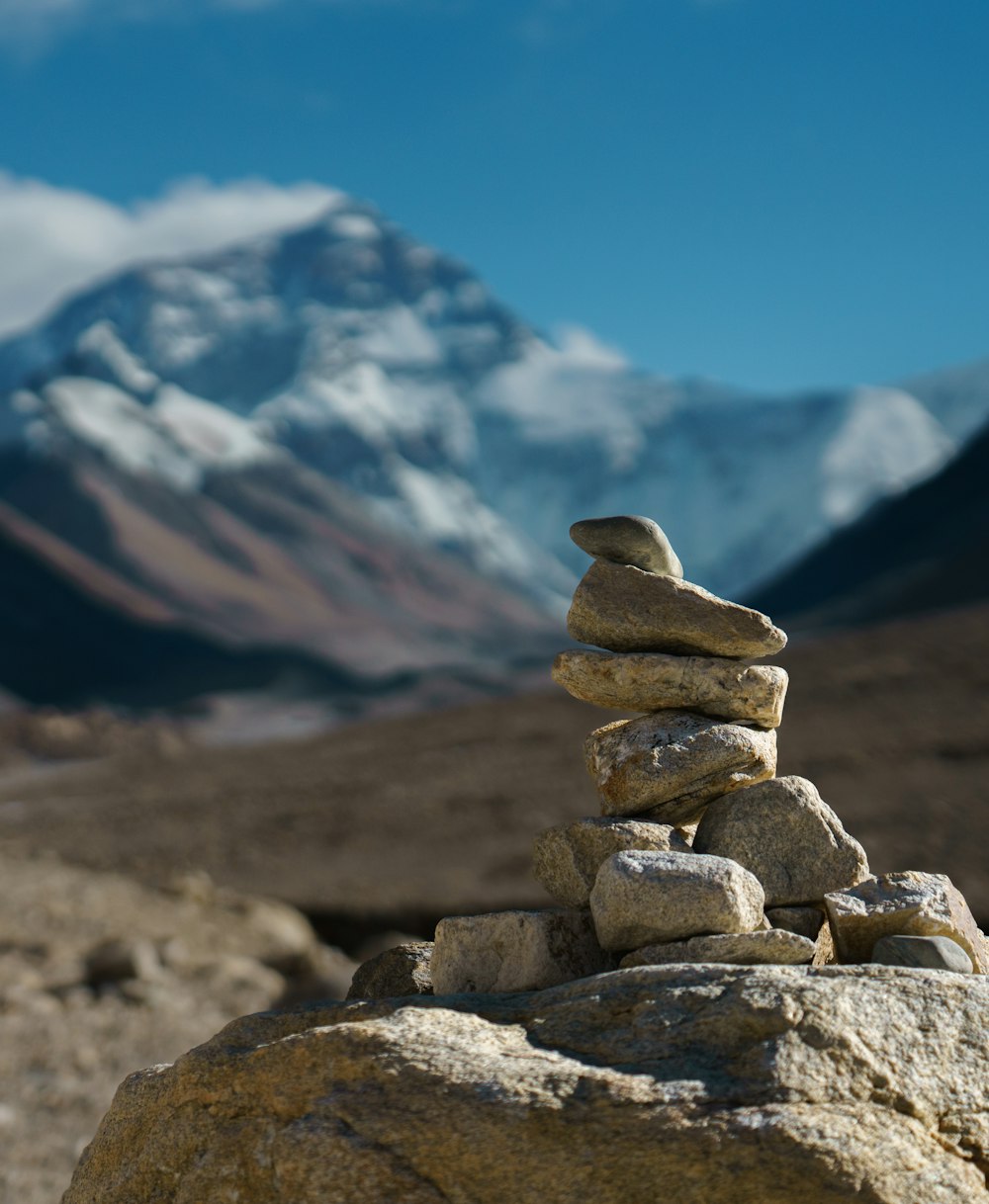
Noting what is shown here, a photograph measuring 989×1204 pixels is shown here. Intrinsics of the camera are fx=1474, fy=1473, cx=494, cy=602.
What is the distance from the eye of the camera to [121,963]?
22.0 m

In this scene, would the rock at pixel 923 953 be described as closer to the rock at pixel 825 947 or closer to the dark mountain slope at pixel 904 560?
the rock at pixel 825 947

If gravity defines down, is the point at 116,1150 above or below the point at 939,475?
below

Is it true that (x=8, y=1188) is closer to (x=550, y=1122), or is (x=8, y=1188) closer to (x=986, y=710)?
(x=550, y=1122)

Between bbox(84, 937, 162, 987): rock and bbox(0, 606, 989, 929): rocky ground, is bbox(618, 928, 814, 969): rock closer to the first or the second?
bbox(84, 937, 162, 987): rock

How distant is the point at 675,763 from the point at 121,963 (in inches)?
681

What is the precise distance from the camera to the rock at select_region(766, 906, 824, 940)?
626 cm

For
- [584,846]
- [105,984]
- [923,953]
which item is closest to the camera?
[923,953]

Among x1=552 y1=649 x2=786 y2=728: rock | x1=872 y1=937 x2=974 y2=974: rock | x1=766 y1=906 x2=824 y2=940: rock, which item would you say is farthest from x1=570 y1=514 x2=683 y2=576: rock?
x1=872 y1=937 x2=974 y2=974: rock

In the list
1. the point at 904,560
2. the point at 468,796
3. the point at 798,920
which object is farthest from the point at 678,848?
the point at 904,560

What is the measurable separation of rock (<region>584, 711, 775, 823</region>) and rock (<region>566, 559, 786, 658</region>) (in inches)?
14.7

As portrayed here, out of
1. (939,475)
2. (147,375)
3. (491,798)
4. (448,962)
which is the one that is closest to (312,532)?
(939,475)

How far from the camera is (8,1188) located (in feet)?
46.2

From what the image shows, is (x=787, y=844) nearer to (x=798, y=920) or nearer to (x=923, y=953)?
(x=798, y=920)

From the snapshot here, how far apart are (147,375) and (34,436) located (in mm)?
80152
